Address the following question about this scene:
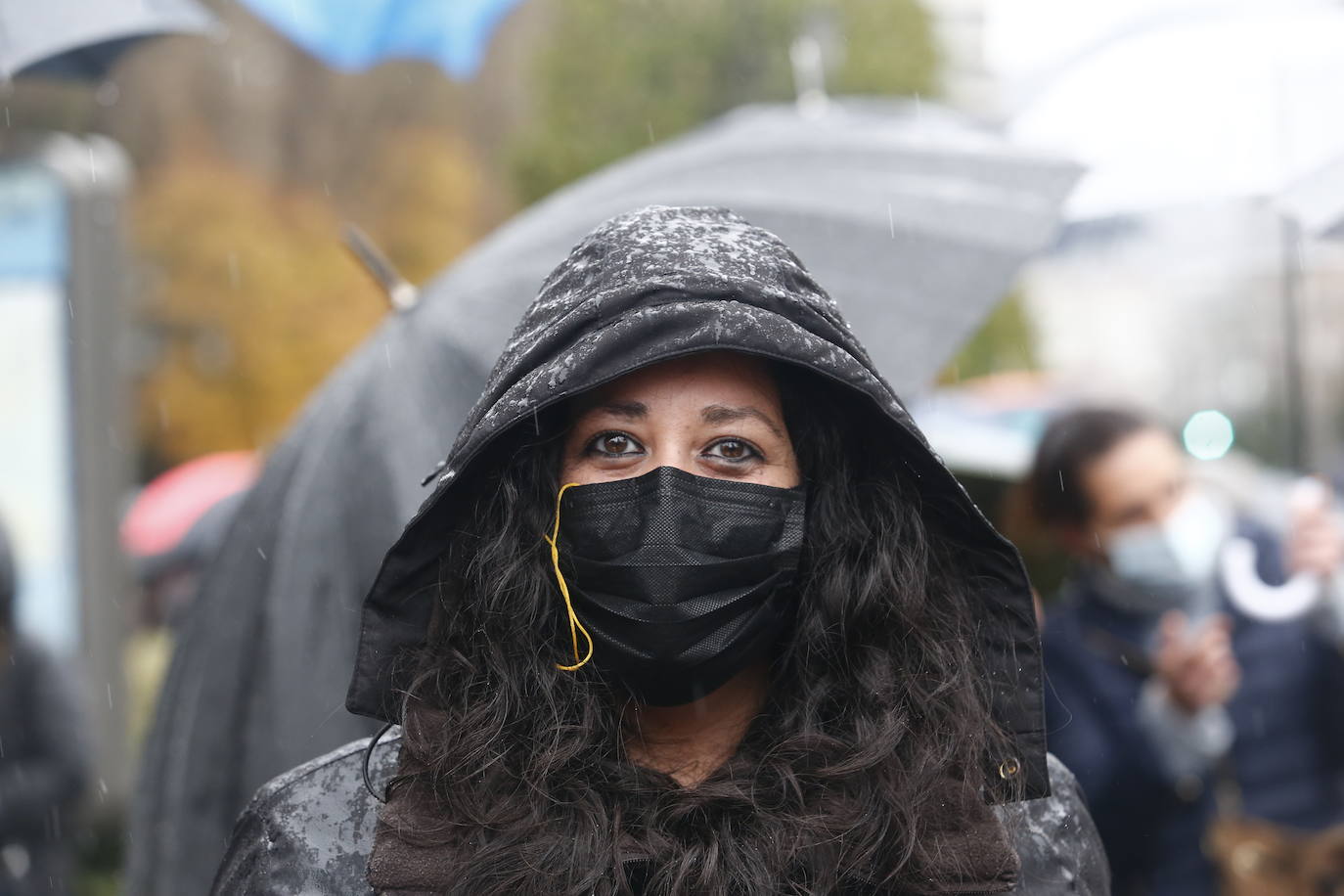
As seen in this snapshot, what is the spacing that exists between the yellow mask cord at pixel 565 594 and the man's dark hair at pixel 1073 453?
255 centimetres

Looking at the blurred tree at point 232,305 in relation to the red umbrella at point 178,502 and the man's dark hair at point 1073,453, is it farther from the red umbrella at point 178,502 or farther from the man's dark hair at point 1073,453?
the man's dark hair at point 1073,453

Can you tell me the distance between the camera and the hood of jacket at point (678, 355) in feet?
6.77

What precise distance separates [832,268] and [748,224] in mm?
1103

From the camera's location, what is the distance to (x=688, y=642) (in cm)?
207

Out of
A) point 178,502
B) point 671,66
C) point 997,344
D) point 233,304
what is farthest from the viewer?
point 233,304

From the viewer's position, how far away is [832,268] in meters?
3.39

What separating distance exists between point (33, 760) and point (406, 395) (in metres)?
2.89

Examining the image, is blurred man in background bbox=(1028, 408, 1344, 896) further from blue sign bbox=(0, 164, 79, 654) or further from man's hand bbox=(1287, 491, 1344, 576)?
blue sign bbox=(0, 164, 79, 654)

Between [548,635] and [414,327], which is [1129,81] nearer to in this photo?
[414,327]

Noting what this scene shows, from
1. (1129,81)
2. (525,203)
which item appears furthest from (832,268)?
(525,203)

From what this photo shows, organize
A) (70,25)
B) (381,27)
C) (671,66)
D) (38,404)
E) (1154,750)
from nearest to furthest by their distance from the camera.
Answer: (70,25), (1154,750), (381,27), (38,404), (671,66)

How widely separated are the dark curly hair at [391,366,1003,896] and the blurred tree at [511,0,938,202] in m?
12.2

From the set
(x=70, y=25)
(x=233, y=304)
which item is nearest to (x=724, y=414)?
(x=70, y=25)

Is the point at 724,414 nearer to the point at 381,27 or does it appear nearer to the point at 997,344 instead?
the point at 381,27
